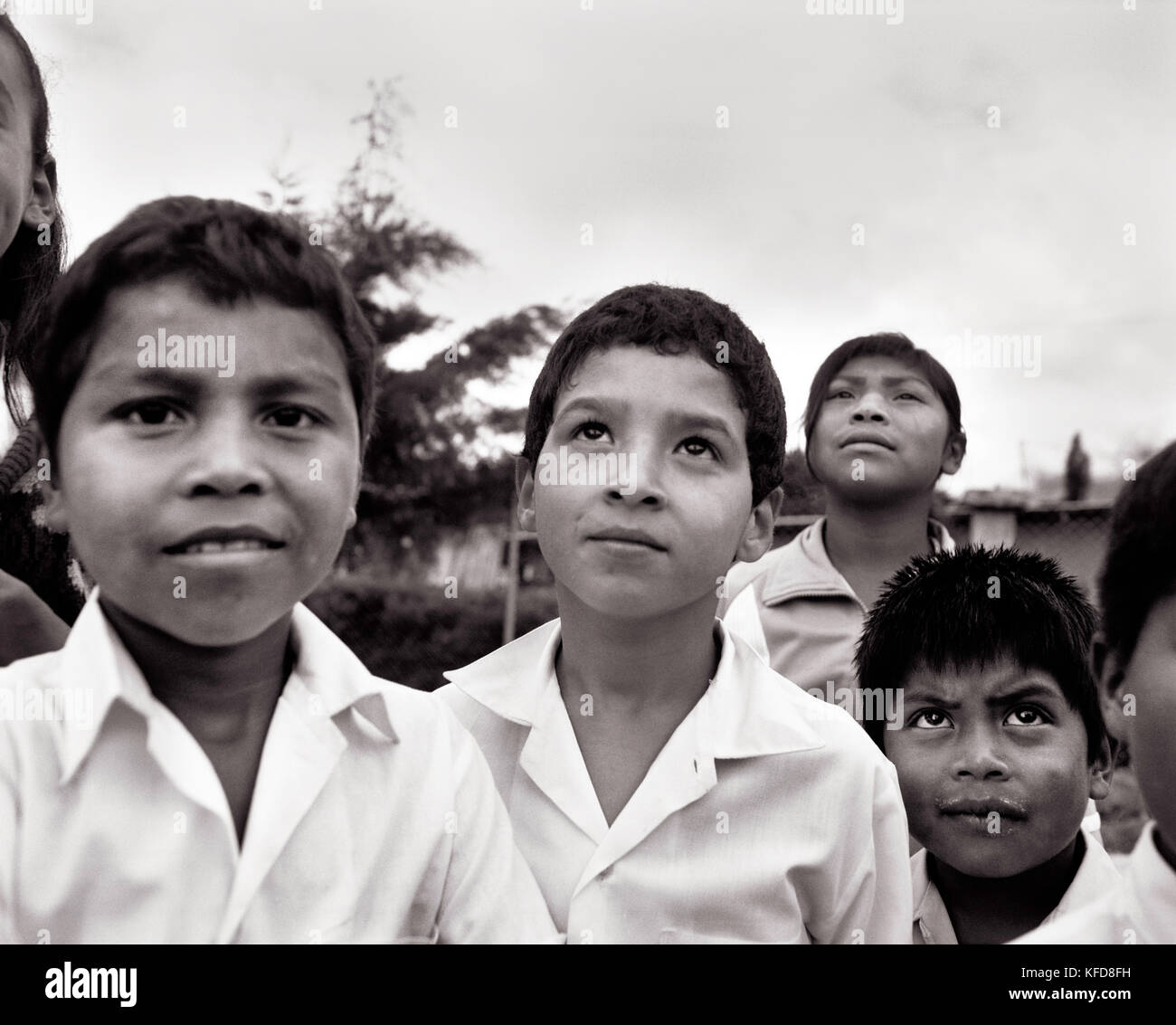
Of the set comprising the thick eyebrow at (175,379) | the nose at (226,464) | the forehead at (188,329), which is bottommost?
the nose at (226,464)

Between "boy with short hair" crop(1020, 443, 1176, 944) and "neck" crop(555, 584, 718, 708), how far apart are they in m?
0.65

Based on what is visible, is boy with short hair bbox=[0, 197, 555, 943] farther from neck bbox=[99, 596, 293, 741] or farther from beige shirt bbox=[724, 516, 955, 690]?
beige shirt bbox=[724, 516, 955, 690]

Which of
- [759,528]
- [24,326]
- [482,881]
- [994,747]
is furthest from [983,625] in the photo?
[24,326]

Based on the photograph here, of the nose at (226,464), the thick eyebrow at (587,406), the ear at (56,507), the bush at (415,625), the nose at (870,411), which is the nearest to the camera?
the nose at (226,464)

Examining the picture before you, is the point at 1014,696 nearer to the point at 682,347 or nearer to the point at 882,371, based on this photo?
the point at 682,347

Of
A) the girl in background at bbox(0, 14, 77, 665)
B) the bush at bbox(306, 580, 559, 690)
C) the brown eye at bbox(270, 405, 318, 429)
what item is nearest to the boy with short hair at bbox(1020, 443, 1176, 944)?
the brown eye at bbox(270, 405, 318, 429)

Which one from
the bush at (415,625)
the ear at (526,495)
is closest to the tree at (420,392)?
the bush at (415,625)

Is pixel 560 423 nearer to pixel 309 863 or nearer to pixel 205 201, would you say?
pixel 205 201

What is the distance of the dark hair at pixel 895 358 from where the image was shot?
9.59 feet

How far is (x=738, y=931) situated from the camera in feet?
5.78

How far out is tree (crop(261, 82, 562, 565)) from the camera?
16.3ft

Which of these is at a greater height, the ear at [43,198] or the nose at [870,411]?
the ear at [43,198]

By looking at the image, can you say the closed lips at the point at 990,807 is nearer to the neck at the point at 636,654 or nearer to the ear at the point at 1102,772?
the ear at the point at 1102,772

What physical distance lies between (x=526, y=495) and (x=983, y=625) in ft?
3.00
